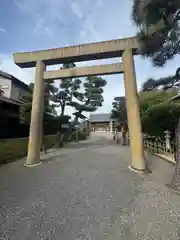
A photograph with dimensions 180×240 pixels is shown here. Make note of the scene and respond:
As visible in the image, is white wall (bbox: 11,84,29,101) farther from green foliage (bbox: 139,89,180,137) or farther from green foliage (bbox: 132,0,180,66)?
green foliage (bbox: 132,0,180,66)

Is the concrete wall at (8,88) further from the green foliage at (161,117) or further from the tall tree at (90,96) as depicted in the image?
the green foliage at (161,117)

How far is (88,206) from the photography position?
12.4 ft

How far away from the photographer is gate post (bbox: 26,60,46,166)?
7.14m

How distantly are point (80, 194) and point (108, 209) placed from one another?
91 cm

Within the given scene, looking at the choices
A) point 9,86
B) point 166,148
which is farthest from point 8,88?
point 166,148

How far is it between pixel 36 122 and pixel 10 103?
168 inches

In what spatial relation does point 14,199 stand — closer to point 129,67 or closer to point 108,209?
point 108,209

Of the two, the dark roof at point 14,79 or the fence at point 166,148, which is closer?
the fence at point 166,148

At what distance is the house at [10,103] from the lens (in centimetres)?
952

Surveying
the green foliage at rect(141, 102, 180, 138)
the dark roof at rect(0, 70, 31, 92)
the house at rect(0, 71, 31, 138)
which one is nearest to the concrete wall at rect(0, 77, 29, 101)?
the house at rect(0, 71, 31, 138)

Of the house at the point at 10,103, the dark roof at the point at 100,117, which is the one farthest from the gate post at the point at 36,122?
the dark roof at the point at 100,117

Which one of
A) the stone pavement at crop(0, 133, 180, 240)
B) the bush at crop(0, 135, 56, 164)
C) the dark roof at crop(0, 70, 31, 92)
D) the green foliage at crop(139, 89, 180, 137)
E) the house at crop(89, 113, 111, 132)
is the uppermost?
the dark roof at crop(0, 70, 31, 92)

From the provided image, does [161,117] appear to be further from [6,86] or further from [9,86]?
[6,86]

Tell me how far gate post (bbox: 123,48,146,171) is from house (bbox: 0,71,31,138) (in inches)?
225
